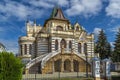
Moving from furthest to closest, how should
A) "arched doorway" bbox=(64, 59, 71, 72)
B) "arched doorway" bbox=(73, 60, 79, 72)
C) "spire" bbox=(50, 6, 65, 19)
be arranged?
1. "spire" bbox=(50, 6, 65, 19)
2. "arched doorway" bbox=(73, 60, 79, 72)
3. "arched doorway" bbox=(64, 59, 71, 72)

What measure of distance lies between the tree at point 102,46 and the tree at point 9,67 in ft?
136

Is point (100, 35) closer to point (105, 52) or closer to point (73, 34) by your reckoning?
point (105, 52)

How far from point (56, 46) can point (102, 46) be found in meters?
15.1

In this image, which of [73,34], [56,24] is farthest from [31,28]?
[73,34]

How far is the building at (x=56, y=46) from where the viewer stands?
43125 mm

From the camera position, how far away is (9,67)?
719 inches

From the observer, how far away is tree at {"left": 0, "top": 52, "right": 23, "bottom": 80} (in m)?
18.0

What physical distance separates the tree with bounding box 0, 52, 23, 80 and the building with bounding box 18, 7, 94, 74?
23.2 m

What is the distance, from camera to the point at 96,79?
28.4 m

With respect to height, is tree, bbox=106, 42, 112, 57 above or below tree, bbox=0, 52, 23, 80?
above

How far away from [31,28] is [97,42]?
16.3m

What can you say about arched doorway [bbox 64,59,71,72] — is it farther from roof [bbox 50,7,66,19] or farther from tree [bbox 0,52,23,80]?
tree [bbox 0,52,23,80]

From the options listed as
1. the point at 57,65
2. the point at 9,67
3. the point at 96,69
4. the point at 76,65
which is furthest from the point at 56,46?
the point at 9,67

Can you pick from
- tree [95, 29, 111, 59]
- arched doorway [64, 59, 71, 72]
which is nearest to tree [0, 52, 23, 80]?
arched doorway [64, 59, 71, 72]
